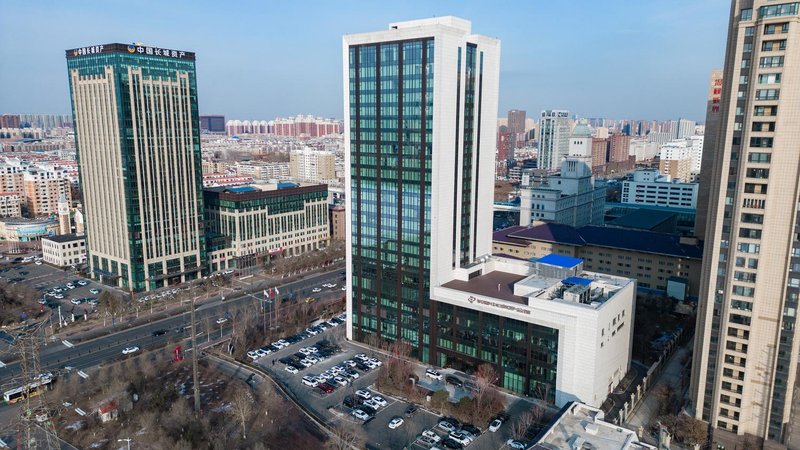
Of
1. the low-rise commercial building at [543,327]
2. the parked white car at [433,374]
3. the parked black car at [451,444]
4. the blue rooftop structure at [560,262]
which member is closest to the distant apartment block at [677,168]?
the blue rooftop structure at [560,262]

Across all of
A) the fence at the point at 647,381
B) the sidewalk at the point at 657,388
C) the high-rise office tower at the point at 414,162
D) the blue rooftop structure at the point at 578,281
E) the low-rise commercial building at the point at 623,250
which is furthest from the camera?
the low-rise commercial building at the point at 623,250

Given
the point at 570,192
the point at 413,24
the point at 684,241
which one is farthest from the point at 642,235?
the point at 413,24

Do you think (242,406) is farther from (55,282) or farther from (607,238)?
(607,238)

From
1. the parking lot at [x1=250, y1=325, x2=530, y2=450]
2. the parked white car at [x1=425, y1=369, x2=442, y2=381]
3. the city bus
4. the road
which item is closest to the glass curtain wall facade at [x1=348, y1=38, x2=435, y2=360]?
the parked white car at [x1=425, y1=369, x2=442, y2=381]

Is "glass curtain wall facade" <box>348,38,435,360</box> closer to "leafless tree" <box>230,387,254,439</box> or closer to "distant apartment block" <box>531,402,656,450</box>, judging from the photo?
"leafless tree" <box>230,387,254,439</box>

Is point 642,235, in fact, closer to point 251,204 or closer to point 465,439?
point 465,439

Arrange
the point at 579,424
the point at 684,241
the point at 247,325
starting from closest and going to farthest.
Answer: the point at 579,424, the point at 247,325, the point at 684,241

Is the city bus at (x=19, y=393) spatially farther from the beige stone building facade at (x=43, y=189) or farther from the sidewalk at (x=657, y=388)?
the beige stone building facade at (x=43, y=189)
